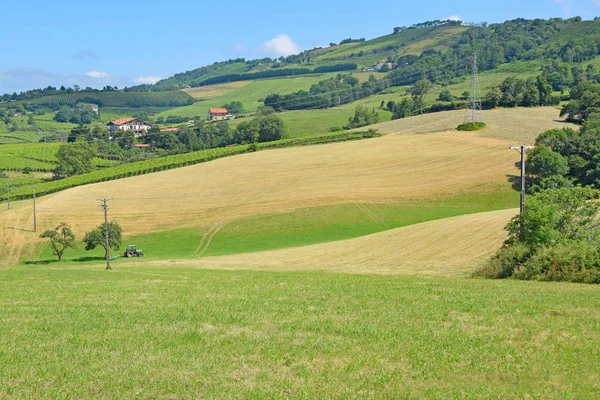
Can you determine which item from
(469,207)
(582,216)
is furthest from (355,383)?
(469,207)

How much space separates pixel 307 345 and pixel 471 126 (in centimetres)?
11323

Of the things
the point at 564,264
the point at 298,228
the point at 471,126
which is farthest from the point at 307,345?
the point at 471,126

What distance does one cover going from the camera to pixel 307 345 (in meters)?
18.6

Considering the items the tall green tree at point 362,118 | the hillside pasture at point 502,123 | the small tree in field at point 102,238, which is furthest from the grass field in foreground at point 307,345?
the tall green tree at point 362,118

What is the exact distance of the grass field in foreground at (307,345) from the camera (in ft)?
50.5

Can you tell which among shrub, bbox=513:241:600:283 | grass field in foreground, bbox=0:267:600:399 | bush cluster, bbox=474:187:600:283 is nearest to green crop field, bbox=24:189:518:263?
bush cluster, bbox=474:187:600:283

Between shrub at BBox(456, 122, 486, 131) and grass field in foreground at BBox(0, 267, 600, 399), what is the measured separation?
10102cm

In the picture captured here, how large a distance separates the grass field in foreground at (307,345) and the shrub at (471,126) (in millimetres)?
101018

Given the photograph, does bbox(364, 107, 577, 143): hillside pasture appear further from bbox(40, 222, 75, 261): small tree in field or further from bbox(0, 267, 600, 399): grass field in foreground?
bbox(0, 267, 600, 399): grass field in foreground

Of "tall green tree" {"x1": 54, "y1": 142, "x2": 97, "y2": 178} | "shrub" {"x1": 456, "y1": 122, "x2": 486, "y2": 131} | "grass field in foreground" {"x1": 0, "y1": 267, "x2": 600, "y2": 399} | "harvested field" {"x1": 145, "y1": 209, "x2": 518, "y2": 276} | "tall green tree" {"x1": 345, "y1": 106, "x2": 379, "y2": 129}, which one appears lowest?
"harvested field" {"x1": 145, "y1": 209, "x2": 518, "y2": 276}

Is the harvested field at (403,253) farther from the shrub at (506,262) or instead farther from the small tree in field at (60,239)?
the small tree in field at (60,239)

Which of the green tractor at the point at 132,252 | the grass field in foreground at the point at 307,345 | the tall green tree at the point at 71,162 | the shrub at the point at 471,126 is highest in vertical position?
the shrub at the point at 471,126

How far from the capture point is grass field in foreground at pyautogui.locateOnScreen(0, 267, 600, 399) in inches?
606

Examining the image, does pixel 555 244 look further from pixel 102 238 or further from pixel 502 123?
pixel 502 123
